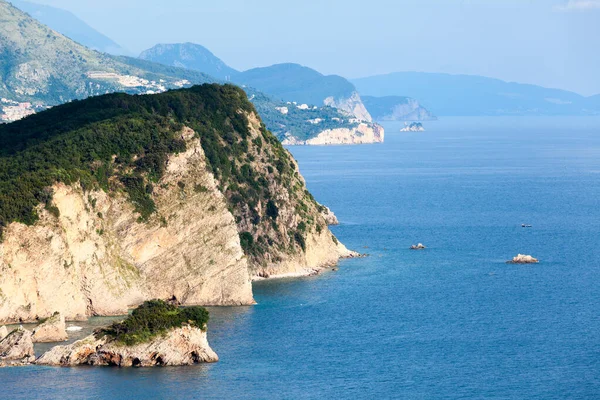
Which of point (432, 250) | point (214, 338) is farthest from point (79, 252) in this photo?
point (432, 250)

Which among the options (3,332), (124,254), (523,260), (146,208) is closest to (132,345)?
(3,332)

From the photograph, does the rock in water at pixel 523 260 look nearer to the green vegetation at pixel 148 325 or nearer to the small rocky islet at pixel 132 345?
the green vegetation at pixel 148 325

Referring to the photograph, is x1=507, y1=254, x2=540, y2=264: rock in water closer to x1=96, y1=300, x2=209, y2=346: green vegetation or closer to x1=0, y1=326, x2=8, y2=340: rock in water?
x1=96, y1=300, x2=209, y2=346: green vegetation

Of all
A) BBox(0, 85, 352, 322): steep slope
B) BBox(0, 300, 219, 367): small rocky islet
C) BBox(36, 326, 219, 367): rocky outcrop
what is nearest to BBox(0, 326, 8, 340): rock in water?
BBox(0, 300, 219, 367): small rocky islet

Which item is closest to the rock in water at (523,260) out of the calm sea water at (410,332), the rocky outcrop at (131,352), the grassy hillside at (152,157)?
the calm sea water at (410,332)

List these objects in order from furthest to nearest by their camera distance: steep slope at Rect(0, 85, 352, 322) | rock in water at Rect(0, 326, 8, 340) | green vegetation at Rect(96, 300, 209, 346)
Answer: steep slope at Rect(0, 85, 352, 322) < rock in water at Rect(0, 326, 8, 340) < green vegetation at Rect(96, 300, 209, 346)

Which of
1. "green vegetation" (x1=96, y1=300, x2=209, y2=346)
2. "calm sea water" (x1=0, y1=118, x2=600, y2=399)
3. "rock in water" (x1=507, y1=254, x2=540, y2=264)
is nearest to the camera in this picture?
"calm sea water" (x1=0, y1=118, x2=600, y2=399)

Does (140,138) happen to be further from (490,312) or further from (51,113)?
(490,312)
